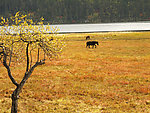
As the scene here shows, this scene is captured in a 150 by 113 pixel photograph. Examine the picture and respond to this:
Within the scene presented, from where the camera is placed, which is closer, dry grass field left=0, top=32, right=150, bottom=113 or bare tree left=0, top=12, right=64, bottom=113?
bare tree left=0, top=12, right=64, bottom=113

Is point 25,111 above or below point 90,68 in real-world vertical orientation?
below

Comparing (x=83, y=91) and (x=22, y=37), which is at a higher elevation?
(x=22, y=37)

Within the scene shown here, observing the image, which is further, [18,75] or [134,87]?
[18,75]

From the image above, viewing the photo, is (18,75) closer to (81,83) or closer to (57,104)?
(81,83)

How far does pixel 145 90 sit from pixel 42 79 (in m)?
11.8

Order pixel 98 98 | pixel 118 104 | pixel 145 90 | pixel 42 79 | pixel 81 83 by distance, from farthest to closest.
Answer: pixel 42 79 → pixel 81 83 → pixel 145 90 → pixel 98 98 → pixel 118 104

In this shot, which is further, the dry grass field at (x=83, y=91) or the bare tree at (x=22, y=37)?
the dry grass field at (x=83, y=91)

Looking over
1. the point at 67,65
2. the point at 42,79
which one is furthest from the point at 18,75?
the point at 67,65

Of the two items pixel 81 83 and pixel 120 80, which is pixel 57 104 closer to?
pixel 81 83

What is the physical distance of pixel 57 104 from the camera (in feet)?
56.0

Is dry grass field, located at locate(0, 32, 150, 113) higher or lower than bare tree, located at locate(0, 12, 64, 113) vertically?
lower

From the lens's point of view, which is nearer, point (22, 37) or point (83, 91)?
point (22, 37)

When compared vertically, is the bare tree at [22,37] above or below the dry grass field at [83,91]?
above

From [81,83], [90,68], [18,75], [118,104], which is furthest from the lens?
[90,68]
